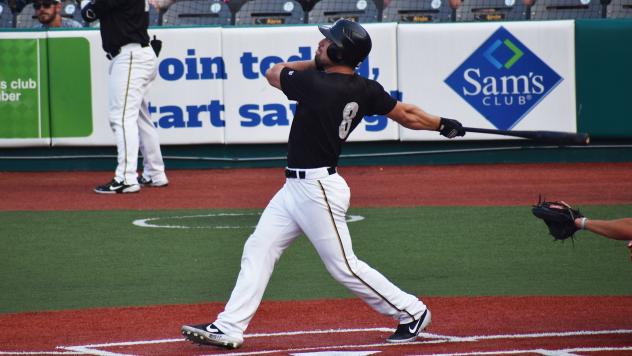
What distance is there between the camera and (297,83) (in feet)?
19.9

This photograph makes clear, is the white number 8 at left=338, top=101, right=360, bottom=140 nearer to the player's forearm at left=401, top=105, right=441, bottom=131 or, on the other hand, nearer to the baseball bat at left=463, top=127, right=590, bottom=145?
the player's forearm at left=401, top=105, right=441, bottom=131

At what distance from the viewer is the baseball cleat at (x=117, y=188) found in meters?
12.5

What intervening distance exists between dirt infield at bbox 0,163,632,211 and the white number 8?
5464 mm

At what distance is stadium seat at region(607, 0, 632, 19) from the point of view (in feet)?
48.1

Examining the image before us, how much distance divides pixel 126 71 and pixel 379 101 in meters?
6.44

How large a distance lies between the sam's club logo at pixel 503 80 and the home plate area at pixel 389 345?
8099 millimetres

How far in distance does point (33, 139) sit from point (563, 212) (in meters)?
9.63

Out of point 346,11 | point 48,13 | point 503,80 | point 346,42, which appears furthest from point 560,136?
point 346,11

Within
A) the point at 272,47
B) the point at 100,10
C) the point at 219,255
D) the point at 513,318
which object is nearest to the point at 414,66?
the point at 272,47

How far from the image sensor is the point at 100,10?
39.1ft

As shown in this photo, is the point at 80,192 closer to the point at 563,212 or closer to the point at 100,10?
the point at 100,10

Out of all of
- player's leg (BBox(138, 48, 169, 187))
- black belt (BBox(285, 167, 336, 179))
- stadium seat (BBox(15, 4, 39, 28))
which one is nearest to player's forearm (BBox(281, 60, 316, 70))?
black belt (BBox(285, 167, 336, 179))

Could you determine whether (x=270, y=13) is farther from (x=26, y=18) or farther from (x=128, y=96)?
(x=128, y=96)

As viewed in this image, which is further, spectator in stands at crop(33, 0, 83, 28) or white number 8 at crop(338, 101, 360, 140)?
spectator in stands at crop(33, 0, 83, 28)
